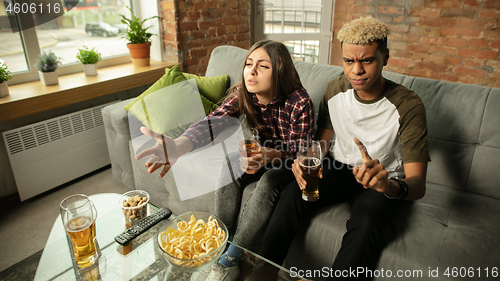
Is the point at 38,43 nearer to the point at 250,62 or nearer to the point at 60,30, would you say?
the point at 60,30

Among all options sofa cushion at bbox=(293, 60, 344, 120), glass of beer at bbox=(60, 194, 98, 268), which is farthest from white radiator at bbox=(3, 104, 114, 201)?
sofa cushion at bbox=(293, 60, 344, 120)

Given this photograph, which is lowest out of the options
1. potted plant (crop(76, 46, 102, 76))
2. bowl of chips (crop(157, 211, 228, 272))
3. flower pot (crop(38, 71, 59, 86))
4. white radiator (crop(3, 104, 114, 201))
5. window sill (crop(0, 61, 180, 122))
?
white radiator (crop(3, 104, 114, 201))

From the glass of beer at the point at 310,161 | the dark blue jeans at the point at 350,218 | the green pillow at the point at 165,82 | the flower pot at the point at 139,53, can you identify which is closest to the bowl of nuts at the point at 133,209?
the dark blue jeans at the point at 350,218

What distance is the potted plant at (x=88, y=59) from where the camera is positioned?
2.37 m

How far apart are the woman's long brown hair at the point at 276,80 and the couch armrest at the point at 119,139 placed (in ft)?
2.75

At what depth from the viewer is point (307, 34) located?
3.26m

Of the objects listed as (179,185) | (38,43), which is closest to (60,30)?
(38,43)

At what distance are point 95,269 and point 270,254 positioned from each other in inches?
23.9

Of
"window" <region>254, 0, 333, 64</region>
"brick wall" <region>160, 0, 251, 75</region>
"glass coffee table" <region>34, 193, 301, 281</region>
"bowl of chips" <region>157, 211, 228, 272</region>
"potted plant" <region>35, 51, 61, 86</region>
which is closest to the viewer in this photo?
"bowl of chips" <region>157, 211, 228, 272</region>

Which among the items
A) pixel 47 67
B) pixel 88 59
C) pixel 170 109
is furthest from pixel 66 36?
pixel 170 109

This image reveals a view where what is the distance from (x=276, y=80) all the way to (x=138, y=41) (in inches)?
63.6

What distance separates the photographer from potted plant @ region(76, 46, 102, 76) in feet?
7.79

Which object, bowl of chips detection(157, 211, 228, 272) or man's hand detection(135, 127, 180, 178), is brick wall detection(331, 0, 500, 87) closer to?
man's hand detection(135, 127, 180, 178)

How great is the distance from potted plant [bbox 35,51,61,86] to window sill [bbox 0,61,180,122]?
4 cm
